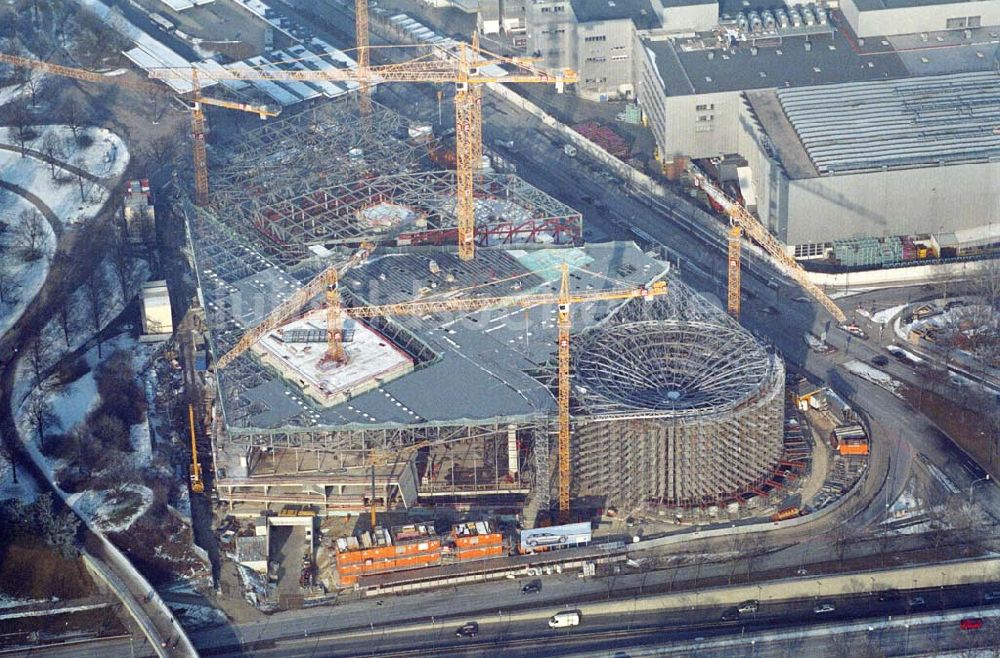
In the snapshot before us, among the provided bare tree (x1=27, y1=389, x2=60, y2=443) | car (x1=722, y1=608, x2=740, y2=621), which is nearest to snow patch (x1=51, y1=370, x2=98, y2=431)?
bare tree (x1=27, y1=389, x2=60, y2=443)

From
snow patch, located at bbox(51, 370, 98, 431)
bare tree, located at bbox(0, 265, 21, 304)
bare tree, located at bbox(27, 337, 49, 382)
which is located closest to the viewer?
snow patch, located at bbox(51, 370, 98, 431)

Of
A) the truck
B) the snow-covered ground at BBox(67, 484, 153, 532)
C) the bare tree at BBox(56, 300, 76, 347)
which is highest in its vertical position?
the bare tree at BBox(56, 300, 76, 347)

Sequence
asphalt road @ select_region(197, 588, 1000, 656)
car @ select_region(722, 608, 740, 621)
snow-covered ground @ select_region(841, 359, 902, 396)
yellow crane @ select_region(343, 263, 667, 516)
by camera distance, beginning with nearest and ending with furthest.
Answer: asphalt road @ select_region(197, 588, 1000, 656) → car @ select_region(722, 608, 740, 621) → yellow crane @ select_region(343, 263, 667, 516) → snow-covered ground @ select_region(841, 359, 902, 396)

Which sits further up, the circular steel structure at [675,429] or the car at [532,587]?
the circular steel structure at [675,429]

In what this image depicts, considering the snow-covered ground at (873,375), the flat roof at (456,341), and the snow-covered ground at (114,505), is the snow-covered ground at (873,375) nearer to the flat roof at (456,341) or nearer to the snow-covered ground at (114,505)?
the flat roof at (456,341)

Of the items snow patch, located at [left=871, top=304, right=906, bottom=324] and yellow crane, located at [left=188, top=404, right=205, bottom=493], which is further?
snow patch, located at [left=871, top=304, right=906, bottom=324]

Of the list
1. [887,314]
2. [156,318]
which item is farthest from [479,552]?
[887,314]

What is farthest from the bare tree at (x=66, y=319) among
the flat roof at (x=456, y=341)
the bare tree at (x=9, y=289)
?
the flat roof at (x=456, y=341)

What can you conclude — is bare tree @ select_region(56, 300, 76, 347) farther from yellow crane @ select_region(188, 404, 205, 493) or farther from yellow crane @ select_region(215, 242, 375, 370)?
yellow crane @ select_region(188, 404, 205, 493)
